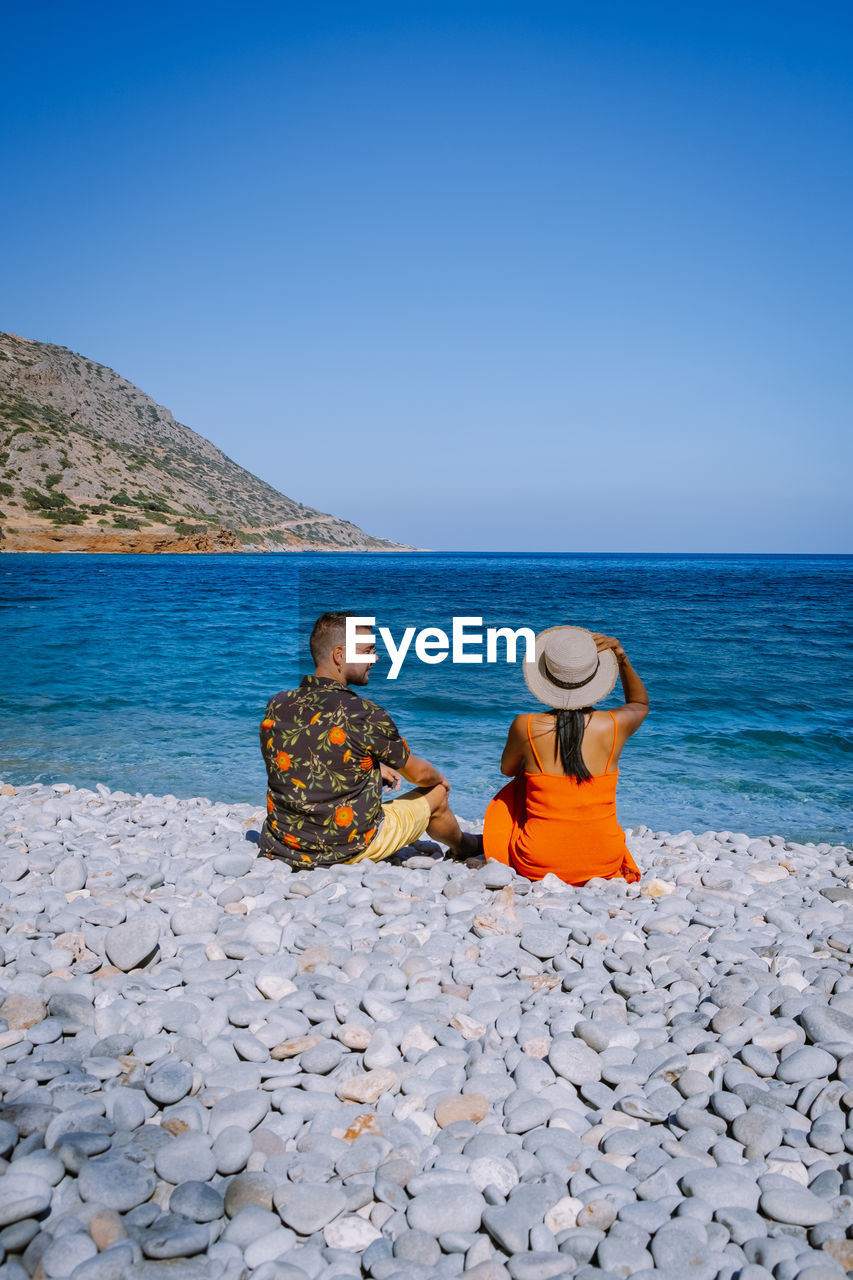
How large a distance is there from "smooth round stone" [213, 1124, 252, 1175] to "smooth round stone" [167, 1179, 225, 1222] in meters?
0.11

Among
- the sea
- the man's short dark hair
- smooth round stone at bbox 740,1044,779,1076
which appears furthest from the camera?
the sea

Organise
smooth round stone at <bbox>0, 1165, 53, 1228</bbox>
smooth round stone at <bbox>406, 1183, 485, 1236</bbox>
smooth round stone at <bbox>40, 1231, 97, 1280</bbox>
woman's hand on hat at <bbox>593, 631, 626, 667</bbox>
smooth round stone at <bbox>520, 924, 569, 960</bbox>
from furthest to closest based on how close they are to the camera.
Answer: woman's hand on hat at <bbox>593, 631, 626, 667</bbox>
smooth round stone at <bbox>520, 924, 569, 960</bbox>
smooth round stone at <bbox>406, 1183, 485, 1236</bbox>
smooth round stone at <bbox>0, 1165, 53, 1228</bbox>
smooth round stone at <bbox>40, 1231, 97, 1280</bbox>

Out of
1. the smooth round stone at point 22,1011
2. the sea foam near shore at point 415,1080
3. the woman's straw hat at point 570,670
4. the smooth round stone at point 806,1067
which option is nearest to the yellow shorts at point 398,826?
the sea foam near shore at point 415,1080

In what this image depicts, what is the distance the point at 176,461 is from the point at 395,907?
280 feet

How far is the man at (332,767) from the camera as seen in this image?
4164 millimetres

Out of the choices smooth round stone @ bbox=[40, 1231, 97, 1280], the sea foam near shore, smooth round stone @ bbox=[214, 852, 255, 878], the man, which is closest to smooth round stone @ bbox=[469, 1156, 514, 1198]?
the sea foam near shore

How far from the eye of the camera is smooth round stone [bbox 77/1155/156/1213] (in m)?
1.86

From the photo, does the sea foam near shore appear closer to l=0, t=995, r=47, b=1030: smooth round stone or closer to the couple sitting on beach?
l=0, t=995, r=47, b=1030: smooth round stone

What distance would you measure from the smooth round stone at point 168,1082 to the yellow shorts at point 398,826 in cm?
206

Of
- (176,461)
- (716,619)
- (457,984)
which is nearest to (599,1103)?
(457,984)

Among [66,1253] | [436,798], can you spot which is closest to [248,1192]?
[66,1253]

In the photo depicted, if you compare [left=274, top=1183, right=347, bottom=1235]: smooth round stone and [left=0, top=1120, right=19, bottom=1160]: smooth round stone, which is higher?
[left=0, top=1120, right=19, bottom=1160]: smooth round stone

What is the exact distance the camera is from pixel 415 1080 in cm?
241

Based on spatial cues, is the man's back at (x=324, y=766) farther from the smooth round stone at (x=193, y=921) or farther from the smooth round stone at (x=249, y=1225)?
the smooth round stone at (x=249, y=1225)
